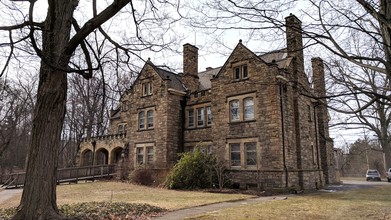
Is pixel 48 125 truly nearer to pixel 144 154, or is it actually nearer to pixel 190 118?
pixel 190 118

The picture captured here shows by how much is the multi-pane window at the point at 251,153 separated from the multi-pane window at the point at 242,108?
1.75m

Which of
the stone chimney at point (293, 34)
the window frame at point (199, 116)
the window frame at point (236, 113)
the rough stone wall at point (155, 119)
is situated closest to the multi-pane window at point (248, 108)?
the window frame at point (236, 113)

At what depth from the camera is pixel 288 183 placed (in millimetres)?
19797

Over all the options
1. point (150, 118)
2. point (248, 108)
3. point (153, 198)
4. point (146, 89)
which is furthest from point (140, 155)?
point (153, 198)

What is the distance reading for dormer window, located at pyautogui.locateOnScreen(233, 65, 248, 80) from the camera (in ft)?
73.6

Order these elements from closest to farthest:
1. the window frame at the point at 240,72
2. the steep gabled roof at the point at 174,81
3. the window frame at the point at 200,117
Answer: the window frame at the point at 240,72
the window frame at the point at 200,117
the steep gabled roof at the point at 174,81

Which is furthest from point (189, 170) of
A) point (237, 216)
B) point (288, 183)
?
point (237, 216)

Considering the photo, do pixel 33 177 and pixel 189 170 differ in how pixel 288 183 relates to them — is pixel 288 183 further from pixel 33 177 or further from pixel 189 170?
pixel 33 177

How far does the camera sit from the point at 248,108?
21.8 metres

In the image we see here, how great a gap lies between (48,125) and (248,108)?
621 inches

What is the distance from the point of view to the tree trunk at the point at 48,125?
745 centimetres

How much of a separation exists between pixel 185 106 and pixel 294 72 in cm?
938

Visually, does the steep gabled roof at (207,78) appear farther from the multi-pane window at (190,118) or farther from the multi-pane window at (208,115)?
the multi-pane window at (208,115)

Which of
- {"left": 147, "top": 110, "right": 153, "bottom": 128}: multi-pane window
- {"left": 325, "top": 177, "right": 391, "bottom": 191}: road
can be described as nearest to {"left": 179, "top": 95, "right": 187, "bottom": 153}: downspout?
{"left": 147, "top": 110, "right": 153, "bottom": 128}: multi-pane window
